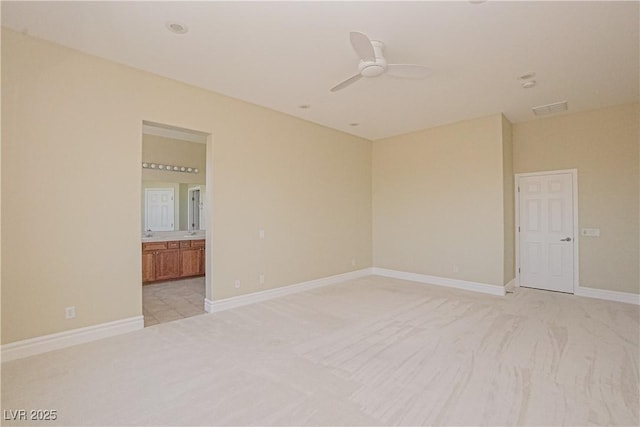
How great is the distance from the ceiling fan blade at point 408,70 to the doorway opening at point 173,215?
3725 millimetres

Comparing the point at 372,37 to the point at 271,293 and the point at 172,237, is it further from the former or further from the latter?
the point at 172,237

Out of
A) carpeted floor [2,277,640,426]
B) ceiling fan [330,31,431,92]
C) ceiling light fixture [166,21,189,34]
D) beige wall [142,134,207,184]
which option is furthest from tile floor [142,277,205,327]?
ceiling fan [330,31,431,92]

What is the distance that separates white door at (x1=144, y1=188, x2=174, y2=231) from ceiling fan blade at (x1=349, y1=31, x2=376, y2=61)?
5302 mm

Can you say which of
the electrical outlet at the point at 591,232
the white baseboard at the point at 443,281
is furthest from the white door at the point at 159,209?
the electrical outlet at the point at 591,232

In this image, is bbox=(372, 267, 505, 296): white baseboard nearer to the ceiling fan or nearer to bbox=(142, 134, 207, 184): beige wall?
the ceiling fan

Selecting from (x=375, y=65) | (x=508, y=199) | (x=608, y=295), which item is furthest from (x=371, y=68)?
(x=608, y=295)

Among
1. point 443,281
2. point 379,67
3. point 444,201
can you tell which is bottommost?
A: point 443,281

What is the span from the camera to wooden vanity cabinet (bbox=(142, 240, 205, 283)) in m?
5.68

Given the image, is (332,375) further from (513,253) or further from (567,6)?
(513,253)

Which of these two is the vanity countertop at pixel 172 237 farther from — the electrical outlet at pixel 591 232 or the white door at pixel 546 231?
the electrical outlet at pixel 591 232

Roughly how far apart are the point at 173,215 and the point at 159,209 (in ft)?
1.02

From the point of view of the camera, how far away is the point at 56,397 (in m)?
2.22

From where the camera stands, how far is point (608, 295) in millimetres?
4719

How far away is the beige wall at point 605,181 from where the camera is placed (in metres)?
4.56
